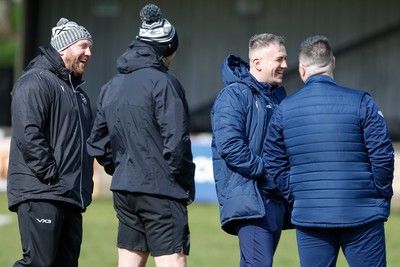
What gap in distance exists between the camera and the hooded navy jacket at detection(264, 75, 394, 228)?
5656mm

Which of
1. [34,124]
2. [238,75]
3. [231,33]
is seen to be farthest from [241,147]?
[231,33]

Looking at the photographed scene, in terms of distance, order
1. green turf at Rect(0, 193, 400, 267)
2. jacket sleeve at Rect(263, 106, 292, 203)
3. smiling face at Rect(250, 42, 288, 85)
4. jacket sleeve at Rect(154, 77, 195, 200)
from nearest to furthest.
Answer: jacket sleeve at Rect(154, 77, 195, 200)
jacket sleeve at Rect(263, 106, 292, 203)
smiling face at Rect(250, 42, 288, 85)
green turf at Rect(0, 193, 400, 267)

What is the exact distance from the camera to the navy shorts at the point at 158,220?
19.4 ft

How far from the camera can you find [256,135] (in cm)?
630

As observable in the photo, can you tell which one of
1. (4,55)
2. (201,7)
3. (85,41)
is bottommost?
(4,55)

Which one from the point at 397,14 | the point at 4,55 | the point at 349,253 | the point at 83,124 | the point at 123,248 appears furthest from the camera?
the point at 4,55

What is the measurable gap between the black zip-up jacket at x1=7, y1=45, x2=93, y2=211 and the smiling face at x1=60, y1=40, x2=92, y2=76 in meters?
0.07

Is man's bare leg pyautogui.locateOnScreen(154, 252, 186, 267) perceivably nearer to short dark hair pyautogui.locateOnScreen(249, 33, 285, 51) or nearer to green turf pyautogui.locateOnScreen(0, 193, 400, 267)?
short dark hair pyautogui.locateOnScreen(249, 33, 285, 51)

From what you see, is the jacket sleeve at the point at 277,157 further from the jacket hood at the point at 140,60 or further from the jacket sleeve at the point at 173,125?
the jacket hood at the point at 140,60

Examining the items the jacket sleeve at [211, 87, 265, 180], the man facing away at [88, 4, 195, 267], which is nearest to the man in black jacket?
the man facing away at [88, 4, 195, 267]

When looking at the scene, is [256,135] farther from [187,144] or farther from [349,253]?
[349,253]

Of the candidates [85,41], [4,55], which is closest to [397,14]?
[85,41]

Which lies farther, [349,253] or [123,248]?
[123,248]

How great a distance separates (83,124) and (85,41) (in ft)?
1.91
